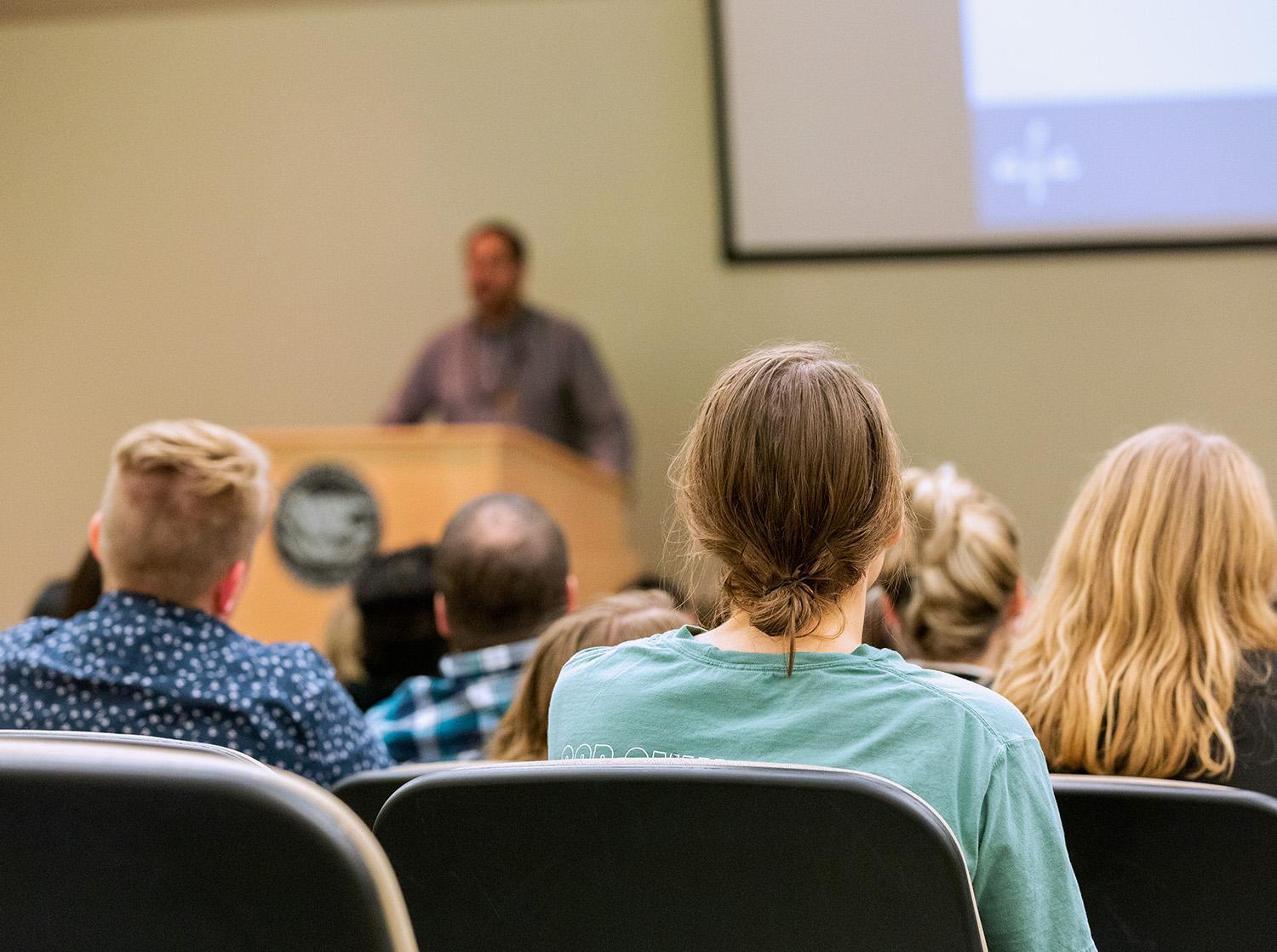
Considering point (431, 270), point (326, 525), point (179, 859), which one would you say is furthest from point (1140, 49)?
point (179, 859)

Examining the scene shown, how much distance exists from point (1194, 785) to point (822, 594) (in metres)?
0.34

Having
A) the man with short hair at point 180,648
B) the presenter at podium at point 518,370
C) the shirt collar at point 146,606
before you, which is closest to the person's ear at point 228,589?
the man with short hair at point 180,648

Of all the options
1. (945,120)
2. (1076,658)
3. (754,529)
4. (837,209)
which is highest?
(945,120)

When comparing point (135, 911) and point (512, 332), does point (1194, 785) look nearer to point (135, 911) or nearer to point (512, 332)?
point (135, 911)

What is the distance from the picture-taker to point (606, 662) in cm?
97

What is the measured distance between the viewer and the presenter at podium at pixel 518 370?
15.0 ft

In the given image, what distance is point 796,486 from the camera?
2.90ft

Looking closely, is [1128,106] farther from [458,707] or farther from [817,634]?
[817,634]

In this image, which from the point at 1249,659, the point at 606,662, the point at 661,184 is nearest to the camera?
the point at 606,662

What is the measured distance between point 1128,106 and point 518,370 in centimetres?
243

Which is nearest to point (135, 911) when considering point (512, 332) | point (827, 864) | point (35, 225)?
point (827, 864)

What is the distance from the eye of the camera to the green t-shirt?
0.82 meters

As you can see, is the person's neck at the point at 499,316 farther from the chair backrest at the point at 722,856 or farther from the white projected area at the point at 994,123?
the chair backrest at the point at 722,856

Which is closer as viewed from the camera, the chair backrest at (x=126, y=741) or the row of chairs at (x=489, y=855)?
the row of chairs at (x=489, y=855)
